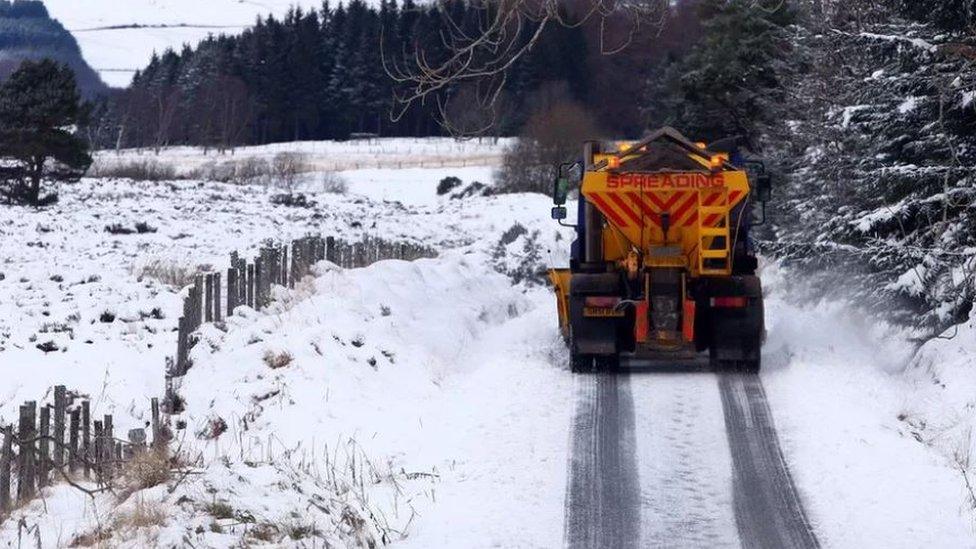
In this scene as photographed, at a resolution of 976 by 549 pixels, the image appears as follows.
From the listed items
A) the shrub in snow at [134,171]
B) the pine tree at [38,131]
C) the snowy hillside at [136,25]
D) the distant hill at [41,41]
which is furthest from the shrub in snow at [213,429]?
the snowy hillside at [136,25]

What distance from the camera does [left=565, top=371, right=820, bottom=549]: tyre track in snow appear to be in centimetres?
934

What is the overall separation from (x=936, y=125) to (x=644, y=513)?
806 cm

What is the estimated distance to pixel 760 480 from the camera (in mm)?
10734

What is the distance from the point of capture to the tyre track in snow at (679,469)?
934 cm

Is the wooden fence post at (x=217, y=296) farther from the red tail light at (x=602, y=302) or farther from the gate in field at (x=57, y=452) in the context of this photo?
the gate in field at (x=57, y=452)

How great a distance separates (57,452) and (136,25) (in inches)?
4311

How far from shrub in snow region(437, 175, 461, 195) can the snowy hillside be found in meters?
43.3

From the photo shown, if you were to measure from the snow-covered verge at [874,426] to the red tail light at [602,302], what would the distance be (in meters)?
2.06

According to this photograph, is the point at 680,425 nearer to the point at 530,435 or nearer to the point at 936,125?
the point at 530,435

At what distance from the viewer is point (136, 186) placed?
4531 cm

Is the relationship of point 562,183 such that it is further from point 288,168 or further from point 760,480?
point 288,168

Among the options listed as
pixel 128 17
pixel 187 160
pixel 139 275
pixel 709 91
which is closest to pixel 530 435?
pixel 139 275

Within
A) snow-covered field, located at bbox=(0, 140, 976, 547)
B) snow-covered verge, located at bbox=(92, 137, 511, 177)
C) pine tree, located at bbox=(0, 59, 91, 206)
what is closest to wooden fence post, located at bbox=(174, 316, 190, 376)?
snow-covered field, located at bbox=(0, 140, 976, 547)

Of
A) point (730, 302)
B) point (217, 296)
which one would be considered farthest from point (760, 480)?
point (217, 296)
